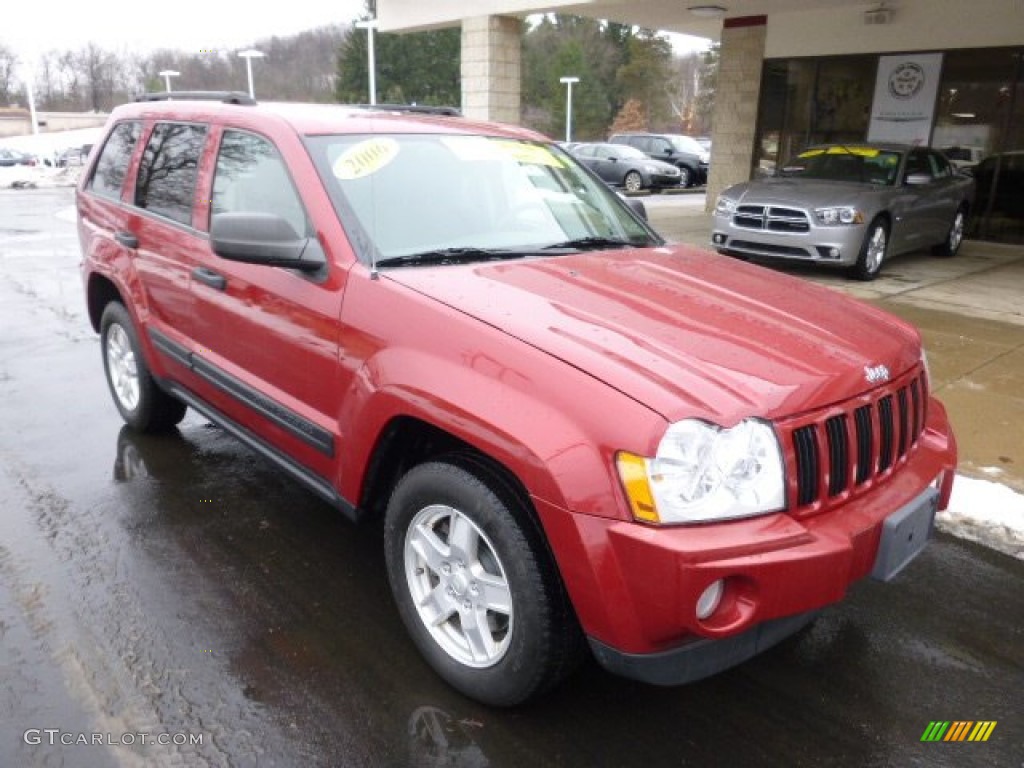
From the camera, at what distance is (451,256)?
311 cm

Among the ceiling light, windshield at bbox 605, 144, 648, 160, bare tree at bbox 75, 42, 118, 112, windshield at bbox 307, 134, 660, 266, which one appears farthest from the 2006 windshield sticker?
bare tree at bbox 75, 42, 118, 112

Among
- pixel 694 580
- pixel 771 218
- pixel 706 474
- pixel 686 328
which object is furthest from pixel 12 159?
pixel 694 580

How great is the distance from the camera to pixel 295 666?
2.85 m

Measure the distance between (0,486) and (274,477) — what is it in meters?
1.34

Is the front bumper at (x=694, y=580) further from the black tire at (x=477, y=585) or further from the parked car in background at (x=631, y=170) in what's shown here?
the parked car in background at (x=631, y=170)

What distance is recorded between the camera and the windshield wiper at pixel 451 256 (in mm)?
2986

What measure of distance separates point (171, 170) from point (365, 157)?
1.39 m

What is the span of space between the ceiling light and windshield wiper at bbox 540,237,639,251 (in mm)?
11620

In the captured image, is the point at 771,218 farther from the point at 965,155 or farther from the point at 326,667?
the point at 326,667

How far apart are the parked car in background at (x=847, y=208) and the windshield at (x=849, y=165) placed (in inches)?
0.5

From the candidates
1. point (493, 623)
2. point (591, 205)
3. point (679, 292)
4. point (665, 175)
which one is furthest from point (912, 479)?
point (665, 175)

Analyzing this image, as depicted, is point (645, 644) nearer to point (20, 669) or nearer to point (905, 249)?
point (20, 669)

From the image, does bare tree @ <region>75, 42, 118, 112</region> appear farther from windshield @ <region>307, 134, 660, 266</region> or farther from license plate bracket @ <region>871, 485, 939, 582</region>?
license plate bracket @ <region>871, 485, 939, 582</region>

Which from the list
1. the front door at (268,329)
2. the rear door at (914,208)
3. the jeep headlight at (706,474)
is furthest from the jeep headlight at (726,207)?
the jeep headlight at (706,474)
